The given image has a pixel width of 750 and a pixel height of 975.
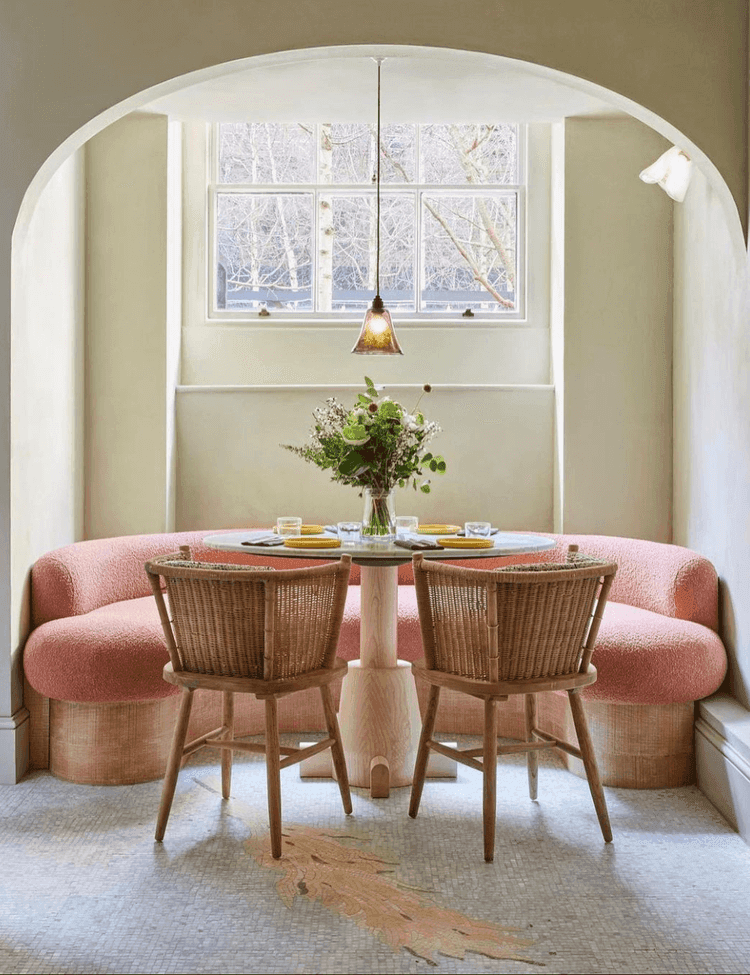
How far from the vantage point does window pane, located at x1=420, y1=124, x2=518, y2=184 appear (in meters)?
5.56

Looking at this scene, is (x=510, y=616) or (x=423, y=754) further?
(x=423, y=754)

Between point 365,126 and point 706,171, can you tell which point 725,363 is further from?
point 365,126

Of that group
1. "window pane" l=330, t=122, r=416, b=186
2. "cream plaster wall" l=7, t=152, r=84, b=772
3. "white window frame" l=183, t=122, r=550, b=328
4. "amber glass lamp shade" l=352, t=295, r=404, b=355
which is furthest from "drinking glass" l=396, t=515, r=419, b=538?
"window pane" l=330, t=122, r=416, b=186

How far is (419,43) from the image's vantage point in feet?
11.9

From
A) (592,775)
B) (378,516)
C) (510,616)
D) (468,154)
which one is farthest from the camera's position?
(468,154)

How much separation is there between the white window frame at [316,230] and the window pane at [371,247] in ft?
0.18

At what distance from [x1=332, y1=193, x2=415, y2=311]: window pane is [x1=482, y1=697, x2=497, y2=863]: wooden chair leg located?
121 inches

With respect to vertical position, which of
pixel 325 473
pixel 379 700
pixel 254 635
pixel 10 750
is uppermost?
pixel 325 473

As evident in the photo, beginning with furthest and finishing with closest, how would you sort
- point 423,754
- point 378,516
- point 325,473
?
point 325,473 < point 378,516 < point 423,754

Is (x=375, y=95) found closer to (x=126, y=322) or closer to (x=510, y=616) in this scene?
(x=126, y=322)

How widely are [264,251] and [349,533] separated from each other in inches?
92.3

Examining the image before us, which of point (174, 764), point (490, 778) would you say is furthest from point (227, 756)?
point (490, 778)

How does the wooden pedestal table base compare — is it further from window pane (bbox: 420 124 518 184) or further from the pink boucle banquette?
window pane (bbox: 420 124 518 184)

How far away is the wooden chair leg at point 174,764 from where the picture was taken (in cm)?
317
